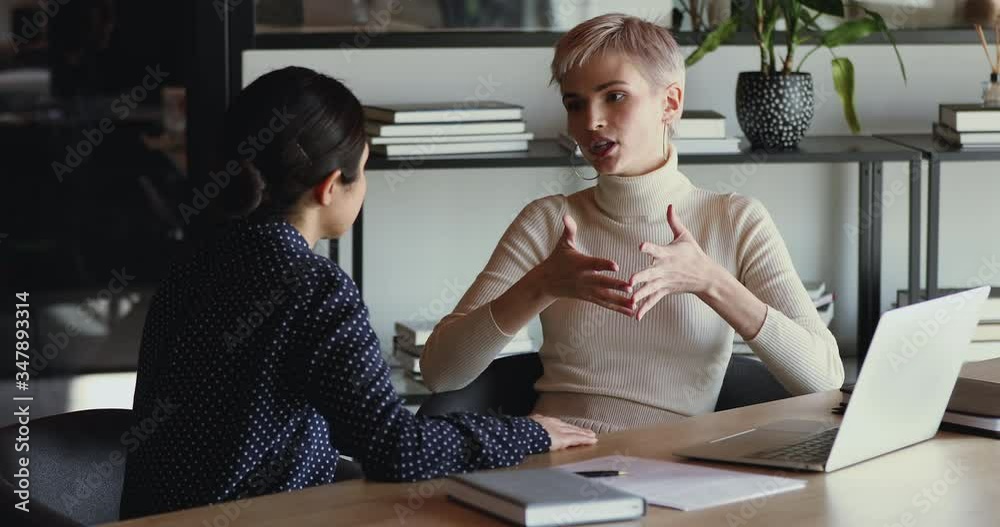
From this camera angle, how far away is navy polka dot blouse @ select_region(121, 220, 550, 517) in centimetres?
150

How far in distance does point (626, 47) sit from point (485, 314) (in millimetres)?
521

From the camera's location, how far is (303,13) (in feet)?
10.6

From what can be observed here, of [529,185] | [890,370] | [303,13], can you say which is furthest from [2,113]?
[890,370]

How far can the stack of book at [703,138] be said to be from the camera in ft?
9.92

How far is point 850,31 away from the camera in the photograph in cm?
304

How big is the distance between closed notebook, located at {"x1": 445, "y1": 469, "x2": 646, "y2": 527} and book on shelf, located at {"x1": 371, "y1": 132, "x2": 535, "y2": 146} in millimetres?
1606

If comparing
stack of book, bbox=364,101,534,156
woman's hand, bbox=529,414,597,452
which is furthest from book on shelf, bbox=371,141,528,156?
woman's hand, bbox=529,414,597,452

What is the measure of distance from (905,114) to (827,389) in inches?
62.5

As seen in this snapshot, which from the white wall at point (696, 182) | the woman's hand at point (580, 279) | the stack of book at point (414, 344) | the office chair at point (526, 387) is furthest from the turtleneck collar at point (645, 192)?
the white wall at point (696, 182)

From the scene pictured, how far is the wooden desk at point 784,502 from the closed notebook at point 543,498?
0.7 inches

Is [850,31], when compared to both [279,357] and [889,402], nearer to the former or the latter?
[889,402]

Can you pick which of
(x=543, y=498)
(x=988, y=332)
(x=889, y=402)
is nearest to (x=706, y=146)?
(x=988, y=332)

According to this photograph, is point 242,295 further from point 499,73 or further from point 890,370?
point 499,73

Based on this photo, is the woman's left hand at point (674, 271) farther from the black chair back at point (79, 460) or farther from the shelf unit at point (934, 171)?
the shelf unit at point (934, 171)
